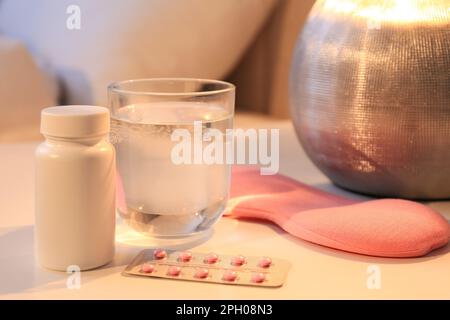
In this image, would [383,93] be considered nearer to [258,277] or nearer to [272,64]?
[258,277]

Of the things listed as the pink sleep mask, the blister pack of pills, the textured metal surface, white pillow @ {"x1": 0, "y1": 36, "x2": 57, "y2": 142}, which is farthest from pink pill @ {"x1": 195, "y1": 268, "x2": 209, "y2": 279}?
white pillow @ {"x1": 0, "y1": 36, "x2": 57, "y2": 142}

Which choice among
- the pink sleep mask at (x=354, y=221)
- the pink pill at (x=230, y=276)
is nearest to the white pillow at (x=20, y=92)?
the pink sleep mask at (x=354, y=221)

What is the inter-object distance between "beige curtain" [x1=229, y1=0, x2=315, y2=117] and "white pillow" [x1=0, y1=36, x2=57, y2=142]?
33cm

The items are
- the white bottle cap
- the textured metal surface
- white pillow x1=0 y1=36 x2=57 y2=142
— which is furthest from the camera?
white pillow x1=0 y1=36 x2=57 y2=142

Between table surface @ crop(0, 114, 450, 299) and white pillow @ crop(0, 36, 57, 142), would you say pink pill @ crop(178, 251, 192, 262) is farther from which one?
white pillow @ crop(0, 36, 57, 142)

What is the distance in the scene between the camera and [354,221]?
60cm

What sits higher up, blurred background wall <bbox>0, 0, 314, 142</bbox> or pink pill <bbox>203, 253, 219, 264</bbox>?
blurred background wall <bbox>0, 0, 314, 142</bbox>

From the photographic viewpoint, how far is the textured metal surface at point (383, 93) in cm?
67

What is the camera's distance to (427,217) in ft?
2.00

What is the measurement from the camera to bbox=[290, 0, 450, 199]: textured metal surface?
0.67 meters

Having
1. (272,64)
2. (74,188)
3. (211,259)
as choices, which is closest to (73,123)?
(74,188)
